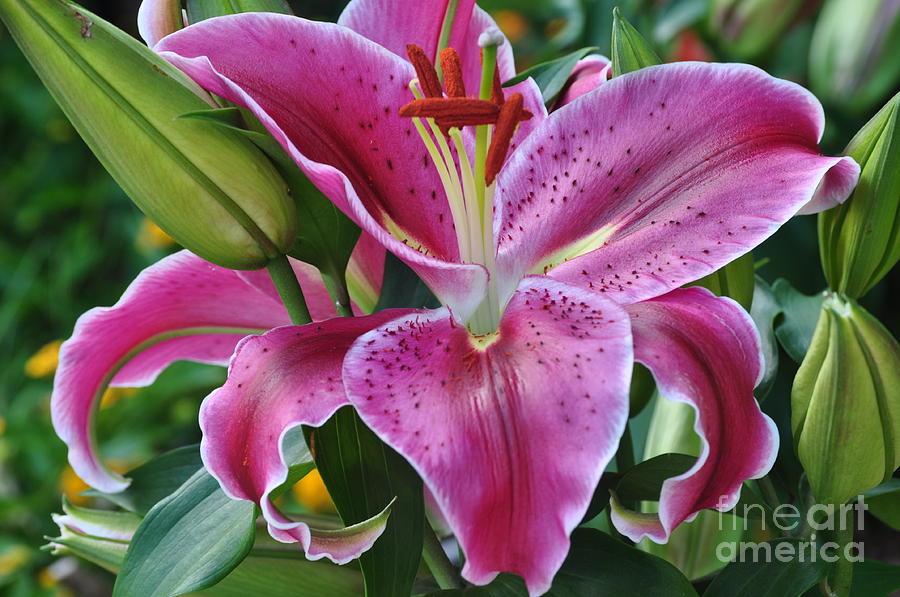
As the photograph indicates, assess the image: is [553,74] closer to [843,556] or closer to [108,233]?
[843,556]

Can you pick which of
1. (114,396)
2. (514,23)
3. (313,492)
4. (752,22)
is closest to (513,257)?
(752,22)

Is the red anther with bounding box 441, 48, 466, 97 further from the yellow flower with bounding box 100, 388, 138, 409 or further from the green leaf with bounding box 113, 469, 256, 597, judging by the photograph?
the yellow flower with bounding box 100, 388, 138, 409

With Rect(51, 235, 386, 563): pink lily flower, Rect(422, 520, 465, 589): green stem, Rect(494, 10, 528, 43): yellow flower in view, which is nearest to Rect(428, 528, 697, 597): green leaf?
Rect(422, 520, 465, 589): green stem

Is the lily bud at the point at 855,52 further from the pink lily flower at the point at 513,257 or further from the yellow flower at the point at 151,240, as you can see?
the yellow flower at the point at 151,240

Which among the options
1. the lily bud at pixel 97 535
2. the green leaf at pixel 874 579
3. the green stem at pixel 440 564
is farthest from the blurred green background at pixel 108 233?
the lily bud at pixel 97 535

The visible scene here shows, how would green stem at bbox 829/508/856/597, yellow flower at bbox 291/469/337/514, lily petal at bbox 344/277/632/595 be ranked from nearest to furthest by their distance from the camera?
lily petal at bbox 344/277/632/595 < green stem at bbox 829/508/856/597 < yellow flower at bbox 291/469/337/514

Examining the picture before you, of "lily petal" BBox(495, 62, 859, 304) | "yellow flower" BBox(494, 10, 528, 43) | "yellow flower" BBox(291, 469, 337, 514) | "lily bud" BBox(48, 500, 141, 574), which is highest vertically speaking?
"lily petal" BBox(495, 62, 859, 304)

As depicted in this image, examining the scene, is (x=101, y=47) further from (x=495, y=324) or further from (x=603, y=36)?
(x=603, y=36)
